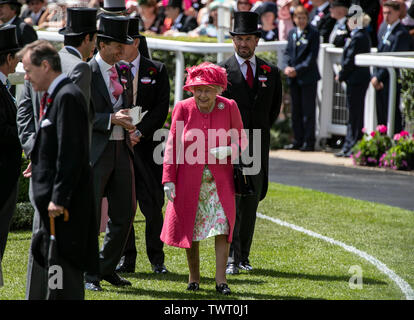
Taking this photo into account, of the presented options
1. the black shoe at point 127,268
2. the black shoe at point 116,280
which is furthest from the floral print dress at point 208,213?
the black shoe at point 127,268

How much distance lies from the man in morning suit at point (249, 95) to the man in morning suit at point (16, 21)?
16.4 ft

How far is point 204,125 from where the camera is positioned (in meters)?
7.90

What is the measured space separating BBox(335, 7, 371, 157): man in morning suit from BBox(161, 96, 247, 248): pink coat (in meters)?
8.43

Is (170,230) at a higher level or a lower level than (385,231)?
higher

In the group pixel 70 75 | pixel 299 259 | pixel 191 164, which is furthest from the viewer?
pixel 299 259

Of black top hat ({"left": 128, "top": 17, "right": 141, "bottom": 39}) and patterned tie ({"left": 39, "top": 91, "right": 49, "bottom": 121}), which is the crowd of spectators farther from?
patterned tie ({"left": 39, "top": 91, "right": 49, "bottom": 121})

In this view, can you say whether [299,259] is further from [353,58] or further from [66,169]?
[353,58]

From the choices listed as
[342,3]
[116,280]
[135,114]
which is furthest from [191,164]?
[342,3]

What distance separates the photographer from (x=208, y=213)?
7.89 meters

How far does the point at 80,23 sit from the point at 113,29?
0.62m

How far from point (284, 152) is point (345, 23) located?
8.07 ft

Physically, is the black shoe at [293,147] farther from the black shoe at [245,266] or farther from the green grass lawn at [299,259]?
the black shoe at [245,266]
